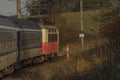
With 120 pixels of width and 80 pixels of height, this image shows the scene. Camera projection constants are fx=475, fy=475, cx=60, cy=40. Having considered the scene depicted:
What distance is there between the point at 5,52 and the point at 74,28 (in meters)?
48.2

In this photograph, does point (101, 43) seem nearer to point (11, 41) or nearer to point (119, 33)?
point (119, 33)

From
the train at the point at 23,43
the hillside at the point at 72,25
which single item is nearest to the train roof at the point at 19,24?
the train at the point at 23,43

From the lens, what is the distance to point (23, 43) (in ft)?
91.7

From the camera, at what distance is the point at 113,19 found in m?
19.6

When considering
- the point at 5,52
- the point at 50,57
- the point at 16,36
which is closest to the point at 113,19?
the point at 5,52

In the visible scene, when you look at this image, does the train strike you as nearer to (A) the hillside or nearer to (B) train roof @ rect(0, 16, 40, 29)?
(B) train roof @ rect(0, 16, 40, 29)

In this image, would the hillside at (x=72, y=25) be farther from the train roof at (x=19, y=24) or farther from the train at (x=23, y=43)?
the train roof at (x=19, y=24)

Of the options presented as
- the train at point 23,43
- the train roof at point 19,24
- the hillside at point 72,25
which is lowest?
the train at point 23,43

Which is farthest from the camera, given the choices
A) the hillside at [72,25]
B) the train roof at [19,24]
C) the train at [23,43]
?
the hillside at [72,25]

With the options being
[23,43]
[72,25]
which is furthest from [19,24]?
[72,25]

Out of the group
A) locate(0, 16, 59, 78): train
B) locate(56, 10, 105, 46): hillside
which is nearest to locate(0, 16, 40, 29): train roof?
locate(0, 16, 59, 78): train

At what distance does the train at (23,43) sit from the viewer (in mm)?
22047

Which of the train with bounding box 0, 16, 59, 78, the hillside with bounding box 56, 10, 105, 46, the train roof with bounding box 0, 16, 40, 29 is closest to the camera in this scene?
the train with bounding box 0, 16, 59, 78

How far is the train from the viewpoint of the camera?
22047mm
